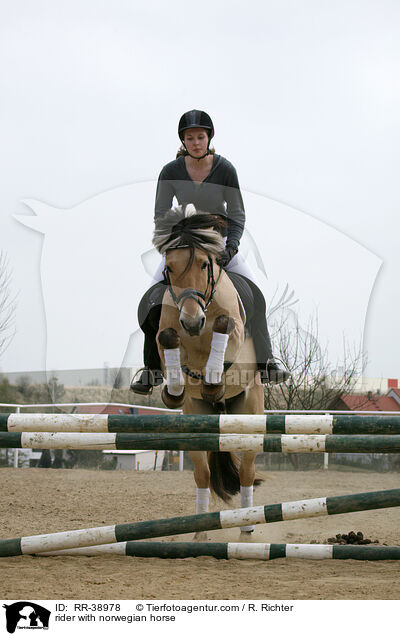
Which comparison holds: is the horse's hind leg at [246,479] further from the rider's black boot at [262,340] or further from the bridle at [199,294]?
the bridle at [199,294]

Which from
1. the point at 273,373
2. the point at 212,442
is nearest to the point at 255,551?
the point at 212,442

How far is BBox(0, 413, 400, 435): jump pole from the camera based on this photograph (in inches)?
109

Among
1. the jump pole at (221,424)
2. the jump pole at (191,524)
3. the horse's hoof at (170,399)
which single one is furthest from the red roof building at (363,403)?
the jump pole at (221,424)

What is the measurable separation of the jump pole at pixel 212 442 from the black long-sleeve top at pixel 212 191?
1609 millimetres

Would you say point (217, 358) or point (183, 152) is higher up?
point (183, 152)

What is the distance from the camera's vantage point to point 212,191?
416 centimetres

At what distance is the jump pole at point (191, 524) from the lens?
3.12 metres

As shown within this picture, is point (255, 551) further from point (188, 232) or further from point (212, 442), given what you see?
point (188, 232)

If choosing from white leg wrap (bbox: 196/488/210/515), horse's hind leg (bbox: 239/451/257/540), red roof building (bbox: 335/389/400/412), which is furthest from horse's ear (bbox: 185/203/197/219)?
red roof building (bbox: 335/389/400/412)

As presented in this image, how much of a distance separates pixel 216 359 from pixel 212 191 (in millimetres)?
1262

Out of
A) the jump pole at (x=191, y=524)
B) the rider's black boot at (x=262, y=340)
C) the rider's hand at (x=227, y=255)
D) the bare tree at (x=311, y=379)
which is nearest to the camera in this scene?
the jump pole at (x=191, y=524)
